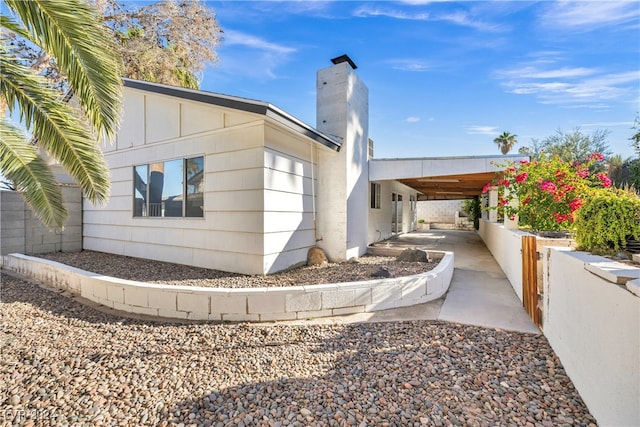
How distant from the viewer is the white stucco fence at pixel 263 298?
423 cm

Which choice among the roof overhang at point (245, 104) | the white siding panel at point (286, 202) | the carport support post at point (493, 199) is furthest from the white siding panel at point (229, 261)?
the carport support post at point (493, 199)

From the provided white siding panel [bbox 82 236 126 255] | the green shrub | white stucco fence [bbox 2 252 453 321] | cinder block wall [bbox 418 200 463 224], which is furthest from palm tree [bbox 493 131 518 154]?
white siding panel [bbox 82 236 126 255]

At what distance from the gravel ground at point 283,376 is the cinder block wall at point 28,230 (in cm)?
604

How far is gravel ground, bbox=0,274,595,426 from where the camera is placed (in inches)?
92.0

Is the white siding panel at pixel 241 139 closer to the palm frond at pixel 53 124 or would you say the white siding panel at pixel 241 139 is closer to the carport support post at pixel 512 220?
the palm frond at pixel 53 124

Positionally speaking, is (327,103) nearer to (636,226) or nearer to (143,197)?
(143,197)

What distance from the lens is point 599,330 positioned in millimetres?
2209

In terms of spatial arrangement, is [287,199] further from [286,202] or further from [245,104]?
[245,104]

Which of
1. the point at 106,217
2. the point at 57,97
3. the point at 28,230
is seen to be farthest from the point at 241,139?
the point at 28,230

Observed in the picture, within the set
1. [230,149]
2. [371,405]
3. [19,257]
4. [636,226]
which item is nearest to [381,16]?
[230,149]

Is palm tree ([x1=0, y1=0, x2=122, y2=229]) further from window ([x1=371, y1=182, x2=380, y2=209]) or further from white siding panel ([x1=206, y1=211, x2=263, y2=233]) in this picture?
window ([x1=371, y1=182, x2=380, y2=209])

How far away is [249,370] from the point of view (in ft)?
9.75

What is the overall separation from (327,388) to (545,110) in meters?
13.0

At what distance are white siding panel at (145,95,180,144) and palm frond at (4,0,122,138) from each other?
312 cm
